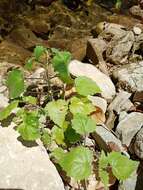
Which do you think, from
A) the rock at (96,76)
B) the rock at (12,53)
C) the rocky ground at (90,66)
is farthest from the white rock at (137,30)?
the rock at (96,76)

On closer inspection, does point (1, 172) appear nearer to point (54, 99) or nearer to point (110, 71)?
point (54, 99)

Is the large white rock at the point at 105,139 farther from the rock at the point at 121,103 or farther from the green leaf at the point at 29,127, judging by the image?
the green leaf at the point at 29,127

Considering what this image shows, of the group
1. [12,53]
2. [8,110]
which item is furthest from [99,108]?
[12,53]

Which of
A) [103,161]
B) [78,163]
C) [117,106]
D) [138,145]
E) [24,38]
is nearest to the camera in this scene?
[78,163]

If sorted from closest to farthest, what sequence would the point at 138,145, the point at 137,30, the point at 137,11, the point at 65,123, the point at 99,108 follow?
the point at 138,145 → the point at 65,123 → the point at 99,108 → the point at 137,30 → the point at 137,11

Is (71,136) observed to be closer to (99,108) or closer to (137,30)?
(99,108)

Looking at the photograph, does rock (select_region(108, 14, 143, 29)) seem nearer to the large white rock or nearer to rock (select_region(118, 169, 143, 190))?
the large white rock
